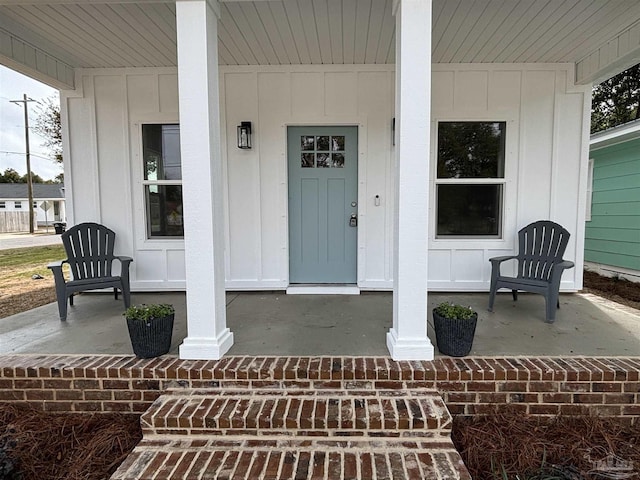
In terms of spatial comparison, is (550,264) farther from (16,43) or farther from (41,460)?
(16,43)

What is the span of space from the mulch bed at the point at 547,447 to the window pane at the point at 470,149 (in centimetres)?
268

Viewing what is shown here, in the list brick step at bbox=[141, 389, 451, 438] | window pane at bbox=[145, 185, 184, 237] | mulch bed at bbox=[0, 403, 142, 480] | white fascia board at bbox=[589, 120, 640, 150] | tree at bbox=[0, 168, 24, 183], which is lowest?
mulch bed at bbox=[0, 403, 142, 480]

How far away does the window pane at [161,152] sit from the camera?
422 cm

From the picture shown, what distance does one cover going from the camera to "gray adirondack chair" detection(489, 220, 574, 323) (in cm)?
314

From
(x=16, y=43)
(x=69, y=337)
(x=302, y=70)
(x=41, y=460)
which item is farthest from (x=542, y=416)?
(x=16, y=43)

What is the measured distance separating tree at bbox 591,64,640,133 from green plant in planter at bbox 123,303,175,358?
13.7m

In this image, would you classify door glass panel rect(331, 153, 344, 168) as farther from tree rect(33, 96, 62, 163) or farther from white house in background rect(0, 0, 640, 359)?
tree rect(33, 96, 62, 163)

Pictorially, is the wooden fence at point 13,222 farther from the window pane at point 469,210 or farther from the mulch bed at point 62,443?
the window pane at point 469,210

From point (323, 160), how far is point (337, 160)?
0.16 m

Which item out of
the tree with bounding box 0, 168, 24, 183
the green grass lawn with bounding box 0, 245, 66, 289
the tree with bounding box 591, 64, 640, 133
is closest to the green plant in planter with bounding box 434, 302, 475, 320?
the green grass lawn with bounding box 0, 245, 66, 289

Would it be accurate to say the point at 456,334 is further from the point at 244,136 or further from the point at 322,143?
the point at 244,136

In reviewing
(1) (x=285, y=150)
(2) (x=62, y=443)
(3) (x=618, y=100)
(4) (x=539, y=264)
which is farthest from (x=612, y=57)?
(3) (x=618, y=100)

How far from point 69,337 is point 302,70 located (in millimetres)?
3401

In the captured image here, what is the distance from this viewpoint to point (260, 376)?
7.24 ft
